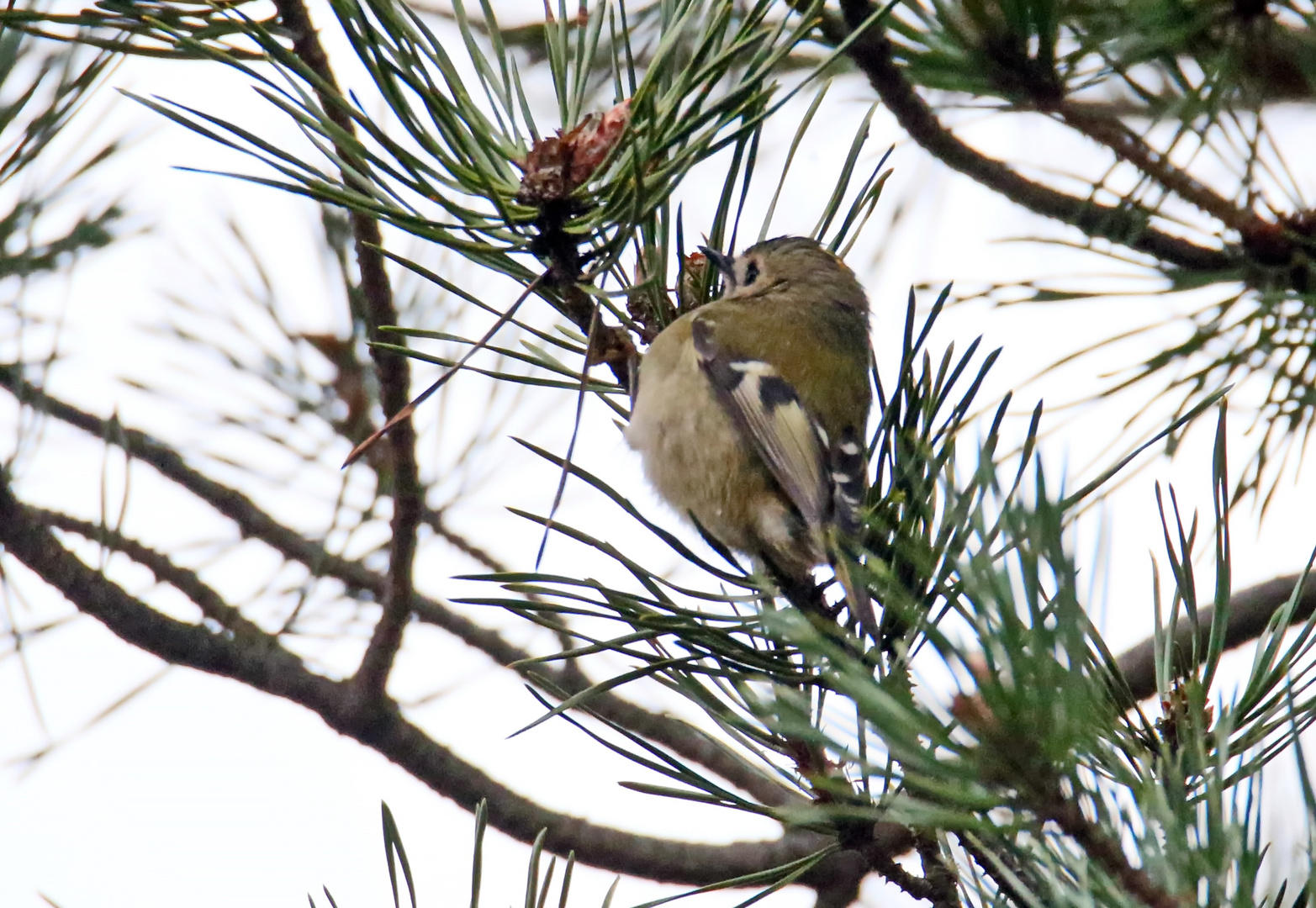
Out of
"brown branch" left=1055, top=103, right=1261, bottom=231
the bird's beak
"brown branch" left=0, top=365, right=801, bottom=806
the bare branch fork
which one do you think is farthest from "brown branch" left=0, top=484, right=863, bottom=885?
"brown branch" left=1055, top=103, right=1261, bottom=231

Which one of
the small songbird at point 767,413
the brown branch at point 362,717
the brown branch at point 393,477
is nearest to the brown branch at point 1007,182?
the small songbird at point 767,413

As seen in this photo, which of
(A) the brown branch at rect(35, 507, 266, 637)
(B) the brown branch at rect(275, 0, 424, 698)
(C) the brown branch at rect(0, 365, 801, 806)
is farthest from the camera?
(C) the brown branch at rect(0, 365, 801, 806)

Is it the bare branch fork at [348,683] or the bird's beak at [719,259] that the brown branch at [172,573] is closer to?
the bare branch fork at [348,683]

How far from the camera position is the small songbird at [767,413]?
1.53 m

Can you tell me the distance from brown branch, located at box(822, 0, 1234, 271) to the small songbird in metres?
0.17

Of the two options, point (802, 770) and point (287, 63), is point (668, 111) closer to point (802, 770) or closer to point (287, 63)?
point (287, 63)

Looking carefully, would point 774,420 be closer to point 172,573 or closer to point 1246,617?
point 1246,617

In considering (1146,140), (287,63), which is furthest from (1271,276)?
(287,63)

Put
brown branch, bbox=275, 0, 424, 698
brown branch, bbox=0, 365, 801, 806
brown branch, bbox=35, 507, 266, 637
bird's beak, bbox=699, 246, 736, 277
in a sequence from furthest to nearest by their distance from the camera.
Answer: brown branch, bbox=0, 365, 801, 806
brown branch, bbox=35, 507, 266, 637
bird's beak, bbox=699, 246, 736, 277
brown branch, bbox=275, 0, 424, 698

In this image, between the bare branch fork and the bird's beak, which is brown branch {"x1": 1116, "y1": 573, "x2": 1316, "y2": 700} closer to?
the bare branch fork

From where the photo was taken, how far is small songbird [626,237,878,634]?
1.53m

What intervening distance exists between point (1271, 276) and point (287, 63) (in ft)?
3.35

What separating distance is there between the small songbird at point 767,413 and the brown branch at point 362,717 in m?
0.37

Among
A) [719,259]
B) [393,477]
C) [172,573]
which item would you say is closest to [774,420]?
[719,259]
